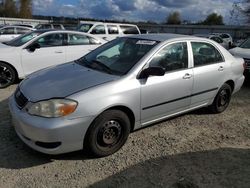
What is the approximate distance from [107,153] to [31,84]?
55.4 inches

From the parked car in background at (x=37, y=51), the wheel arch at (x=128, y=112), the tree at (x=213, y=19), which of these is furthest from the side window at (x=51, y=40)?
the tree at (x=213, y=19)

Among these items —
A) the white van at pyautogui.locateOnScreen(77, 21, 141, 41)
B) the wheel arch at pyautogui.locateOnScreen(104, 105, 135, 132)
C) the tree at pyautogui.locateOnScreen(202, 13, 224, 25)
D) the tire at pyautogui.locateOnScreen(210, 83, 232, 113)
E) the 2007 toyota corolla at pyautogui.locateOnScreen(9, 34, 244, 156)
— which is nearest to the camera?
the 2007 toyota corolla at pyautogui.locateOnScreen(9, 34, 244, 156)

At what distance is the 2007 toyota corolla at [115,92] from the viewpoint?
340cm

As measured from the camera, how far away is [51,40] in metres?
7.73

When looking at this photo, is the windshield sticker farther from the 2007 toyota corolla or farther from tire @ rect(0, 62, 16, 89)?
tire @ rect(0, 62, 16, 89)

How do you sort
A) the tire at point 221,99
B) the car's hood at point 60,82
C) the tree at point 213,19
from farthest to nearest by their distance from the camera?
the tree at point 213,19 → the tire at point 221,99 → the car's hood at point 60,82

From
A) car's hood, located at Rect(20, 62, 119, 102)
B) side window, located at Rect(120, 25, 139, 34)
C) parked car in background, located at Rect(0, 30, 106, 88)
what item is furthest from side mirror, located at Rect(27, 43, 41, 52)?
side window, located at Rect(120, 25, 139, 34)

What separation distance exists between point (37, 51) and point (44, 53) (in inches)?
7.6

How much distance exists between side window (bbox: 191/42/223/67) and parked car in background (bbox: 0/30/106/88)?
13.4 feet

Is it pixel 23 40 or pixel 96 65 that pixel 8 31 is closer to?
pixel 23 40

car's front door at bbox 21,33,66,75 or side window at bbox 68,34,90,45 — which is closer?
car's front door at bbox 21,33,66,75

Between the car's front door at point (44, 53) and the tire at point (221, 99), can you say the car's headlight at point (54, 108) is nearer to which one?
the tire at point (221, 99)

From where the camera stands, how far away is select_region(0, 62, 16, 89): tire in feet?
22.8

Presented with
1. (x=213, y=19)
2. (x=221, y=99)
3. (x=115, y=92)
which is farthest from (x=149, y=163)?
(x=213, y=19)
